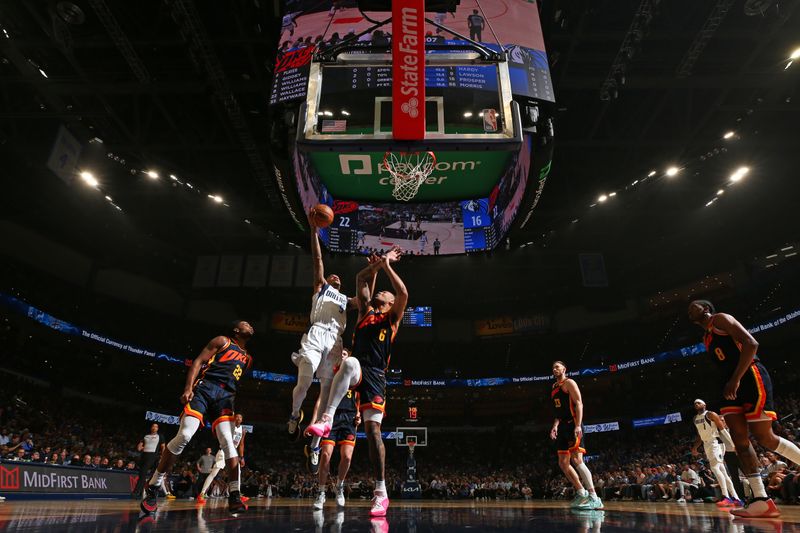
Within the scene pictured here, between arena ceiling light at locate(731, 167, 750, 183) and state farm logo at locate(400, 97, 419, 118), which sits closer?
state farm logo at locate(400, 97, 419, 118)

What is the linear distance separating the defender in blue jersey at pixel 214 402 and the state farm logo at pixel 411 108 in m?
3.15

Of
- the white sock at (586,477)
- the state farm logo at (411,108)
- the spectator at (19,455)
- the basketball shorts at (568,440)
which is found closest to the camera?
the state farm logo at (411,108)

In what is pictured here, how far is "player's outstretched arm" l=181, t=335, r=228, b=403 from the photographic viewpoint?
186 inches

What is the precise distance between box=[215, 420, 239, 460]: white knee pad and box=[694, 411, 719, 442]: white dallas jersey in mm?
8262

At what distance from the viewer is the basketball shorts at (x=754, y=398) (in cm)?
445

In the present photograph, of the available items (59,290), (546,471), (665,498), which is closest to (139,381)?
(59,290)

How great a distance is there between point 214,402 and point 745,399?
5.23 m

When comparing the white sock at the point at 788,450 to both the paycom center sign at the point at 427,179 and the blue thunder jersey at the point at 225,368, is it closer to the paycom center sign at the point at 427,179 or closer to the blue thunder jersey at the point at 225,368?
the blue thunder jersey at the point at 225,368

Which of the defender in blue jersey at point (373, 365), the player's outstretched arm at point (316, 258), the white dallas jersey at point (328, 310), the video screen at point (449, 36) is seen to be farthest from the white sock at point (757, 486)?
the video screen at point (449, 36)

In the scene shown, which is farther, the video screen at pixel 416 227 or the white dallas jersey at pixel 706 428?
the video screen at pixel 416 227

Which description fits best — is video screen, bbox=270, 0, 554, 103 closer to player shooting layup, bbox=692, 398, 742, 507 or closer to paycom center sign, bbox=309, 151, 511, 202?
paycom center sign, bbox=309, 151, 511, 202

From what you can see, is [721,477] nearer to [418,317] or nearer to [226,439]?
[226,439]

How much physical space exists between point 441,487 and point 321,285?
19.2 meters

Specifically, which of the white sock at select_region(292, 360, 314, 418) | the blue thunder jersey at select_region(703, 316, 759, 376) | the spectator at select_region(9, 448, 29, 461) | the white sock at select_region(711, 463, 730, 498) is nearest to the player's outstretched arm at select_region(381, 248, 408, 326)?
the white sock at select_region(292, 360, 314, 418)
